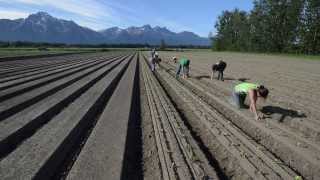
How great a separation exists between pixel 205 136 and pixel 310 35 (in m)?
58.5

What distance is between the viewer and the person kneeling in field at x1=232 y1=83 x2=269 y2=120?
988cm

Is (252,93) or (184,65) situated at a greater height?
(252,93)

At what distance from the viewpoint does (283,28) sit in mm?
69875

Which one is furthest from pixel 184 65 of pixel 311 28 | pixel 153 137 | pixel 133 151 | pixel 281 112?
pixel 311 28

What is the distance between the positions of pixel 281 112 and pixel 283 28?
204ft

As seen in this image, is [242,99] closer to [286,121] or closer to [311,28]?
[286,121]

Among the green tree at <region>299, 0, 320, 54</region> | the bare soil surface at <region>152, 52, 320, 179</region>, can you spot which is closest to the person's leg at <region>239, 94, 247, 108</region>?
the bare soil surface at <region>152, 52, 320, 179</region>

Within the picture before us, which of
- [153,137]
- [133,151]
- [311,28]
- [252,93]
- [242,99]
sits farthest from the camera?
[311,28]

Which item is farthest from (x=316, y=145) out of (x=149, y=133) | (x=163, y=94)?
(x=163, y=94)

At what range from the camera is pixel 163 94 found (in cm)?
1555

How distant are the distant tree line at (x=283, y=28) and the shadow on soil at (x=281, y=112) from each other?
52912 millimetres

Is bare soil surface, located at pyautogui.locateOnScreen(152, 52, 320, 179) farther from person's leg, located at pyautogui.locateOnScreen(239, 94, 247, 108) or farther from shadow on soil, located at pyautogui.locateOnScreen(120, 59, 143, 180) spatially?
shadow on soil, located at pyautogui.locateOnScreen(120, 59, 143, 180)

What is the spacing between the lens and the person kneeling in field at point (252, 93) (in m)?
9.88

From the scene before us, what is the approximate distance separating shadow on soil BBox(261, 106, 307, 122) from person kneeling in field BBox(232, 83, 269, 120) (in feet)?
1.81
